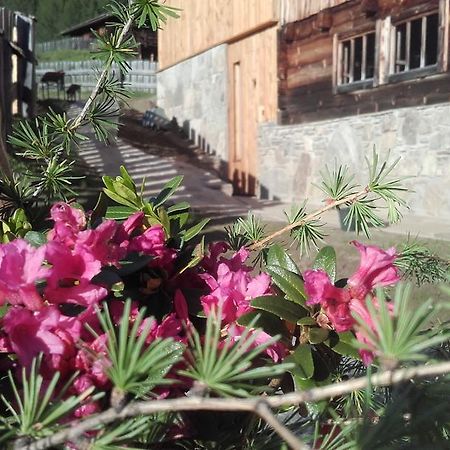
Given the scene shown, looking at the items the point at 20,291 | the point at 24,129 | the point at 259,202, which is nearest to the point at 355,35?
the point at 259,202

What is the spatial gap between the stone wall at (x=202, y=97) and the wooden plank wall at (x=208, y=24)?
214 millimetres

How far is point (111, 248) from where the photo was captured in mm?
876

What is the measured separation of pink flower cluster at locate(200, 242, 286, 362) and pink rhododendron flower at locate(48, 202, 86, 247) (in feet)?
0.63

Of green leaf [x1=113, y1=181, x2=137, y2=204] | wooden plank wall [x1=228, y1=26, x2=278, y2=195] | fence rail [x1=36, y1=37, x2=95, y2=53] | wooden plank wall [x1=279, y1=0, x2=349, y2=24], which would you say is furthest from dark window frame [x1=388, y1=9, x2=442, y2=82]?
fence rail [x1=36, y1=37, x2=95, y2=53]

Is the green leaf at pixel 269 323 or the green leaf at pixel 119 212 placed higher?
the green leaf at pixel 119 212

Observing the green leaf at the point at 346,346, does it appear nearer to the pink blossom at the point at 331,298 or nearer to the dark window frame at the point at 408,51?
the pink blossom at the point at 331,298

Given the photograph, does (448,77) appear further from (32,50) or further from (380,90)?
(32,50)

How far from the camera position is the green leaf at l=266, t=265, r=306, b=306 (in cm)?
94

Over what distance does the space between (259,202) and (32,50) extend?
4060mm

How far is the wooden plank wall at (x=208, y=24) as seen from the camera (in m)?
11.2

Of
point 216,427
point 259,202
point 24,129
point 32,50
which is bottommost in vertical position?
point 259,202

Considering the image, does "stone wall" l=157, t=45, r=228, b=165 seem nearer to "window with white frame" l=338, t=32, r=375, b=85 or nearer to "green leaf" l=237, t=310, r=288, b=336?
"window with white frame" l=338, t=32, r=375, b=85

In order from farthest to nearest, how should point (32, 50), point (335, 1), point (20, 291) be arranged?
point (32, 50) < point (335, 1) < point (20, 291)

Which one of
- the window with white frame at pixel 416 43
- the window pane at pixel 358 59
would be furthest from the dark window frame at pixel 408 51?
the window pane at pixel 358 59
